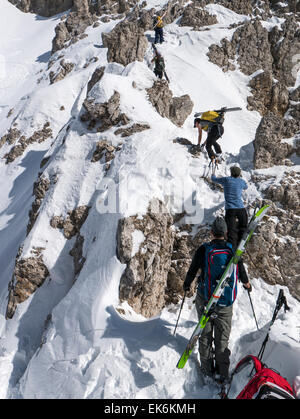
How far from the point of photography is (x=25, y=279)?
1055 centimetres

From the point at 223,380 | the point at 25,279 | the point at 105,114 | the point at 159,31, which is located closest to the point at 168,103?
the point at 105,114

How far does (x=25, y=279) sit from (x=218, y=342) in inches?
305

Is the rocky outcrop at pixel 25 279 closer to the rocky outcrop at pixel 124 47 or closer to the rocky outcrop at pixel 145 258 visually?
the rocky outcrop at pixel 145 258

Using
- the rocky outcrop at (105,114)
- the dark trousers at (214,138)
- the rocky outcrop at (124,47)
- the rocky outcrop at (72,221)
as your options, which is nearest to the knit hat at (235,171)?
the dark trousers at (214,138)

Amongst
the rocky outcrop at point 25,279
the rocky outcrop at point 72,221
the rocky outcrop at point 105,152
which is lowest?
the rocky outcrop at point 25,279

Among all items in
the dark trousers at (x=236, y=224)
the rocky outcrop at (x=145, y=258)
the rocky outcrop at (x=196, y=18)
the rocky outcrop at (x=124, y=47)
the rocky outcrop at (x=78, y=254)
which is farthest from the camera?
the rocky outcrop at (x=196, y=18)

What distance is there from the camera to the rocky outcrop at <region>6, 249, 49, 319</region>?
1041cm

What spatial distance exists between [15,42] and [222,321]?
67011 mm

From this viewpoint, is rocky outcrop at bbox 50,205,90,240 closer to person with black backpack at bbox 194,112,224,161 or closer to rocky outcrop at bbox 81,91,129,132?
rocky outcrop at bbox 81,91,129,132

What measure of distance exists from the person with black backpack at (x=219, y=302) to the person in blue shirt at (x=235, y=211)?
240 cm

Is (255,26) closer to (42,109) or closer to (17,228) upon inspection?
(42,109)

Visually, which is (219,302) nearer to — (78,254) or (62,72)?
(78,254)

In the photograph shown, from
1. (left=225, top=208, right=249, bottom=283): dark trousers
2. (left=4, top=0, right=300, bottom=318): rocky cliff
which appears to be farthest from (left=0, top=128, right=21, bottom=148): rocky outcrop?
(left=225, top=208, right=249, bottom=283): dark trousers

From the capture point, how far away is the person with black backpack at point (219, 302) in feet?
17.1
